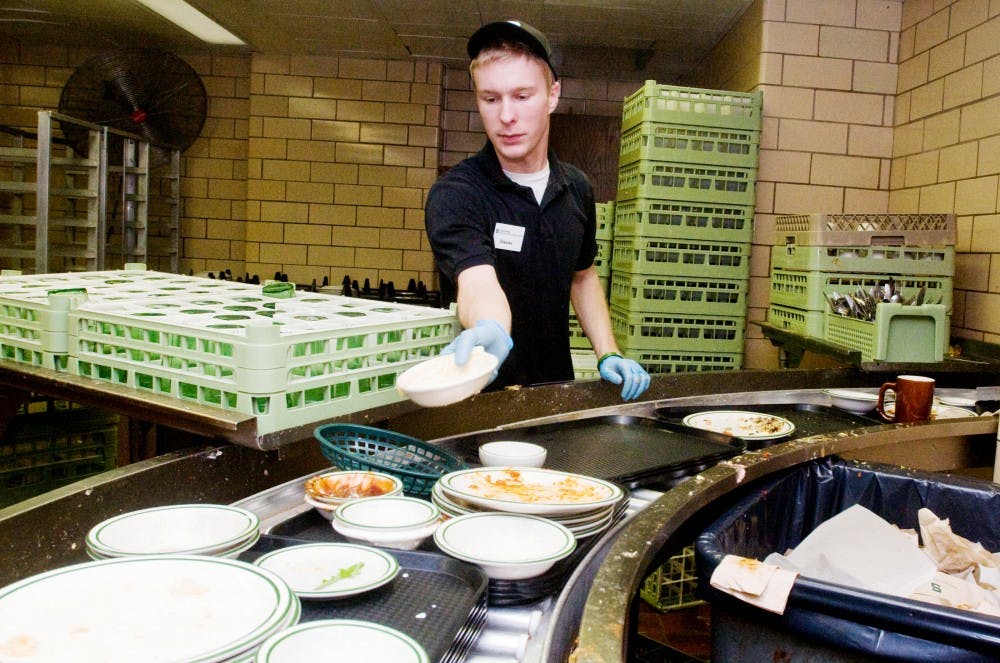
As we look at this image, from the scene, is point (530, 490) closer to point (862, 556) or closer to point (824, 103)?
point (862, 556)

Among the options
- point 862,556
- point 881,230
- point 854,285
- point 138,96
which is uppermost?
point 138,96

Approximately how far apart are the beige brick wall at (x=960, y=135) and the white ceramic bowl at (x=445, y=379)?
2.73 m

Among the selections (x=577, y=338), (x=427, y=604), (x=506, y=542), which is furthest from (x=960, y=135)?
(x=427, y=604)

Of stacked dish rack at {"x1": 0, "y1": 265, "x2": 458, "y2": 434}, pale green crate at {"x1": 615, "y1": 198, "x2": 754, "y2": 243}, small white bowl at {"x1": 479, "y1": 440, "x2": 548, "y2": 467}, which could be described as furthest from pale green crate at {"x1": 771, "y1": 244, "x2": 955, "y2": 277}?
small white bowl at {"x1": 479, "y1": 440, "x2": 548, "y2": 467}

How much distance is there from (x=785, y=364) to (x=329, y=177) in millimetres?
3687

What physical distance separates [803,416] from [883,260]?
1.33 metres

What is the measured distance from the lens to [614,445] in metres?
1.55

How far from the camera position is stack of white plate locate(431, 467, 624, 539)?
1.05m

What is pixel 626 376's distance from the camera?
6.30ft

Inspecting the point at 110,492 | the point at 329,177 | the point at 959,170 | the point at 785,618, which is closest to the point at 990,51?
the point at 959,170

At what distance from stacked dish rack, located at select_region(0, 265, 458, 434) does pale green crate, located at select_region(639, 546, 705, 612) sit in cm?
162

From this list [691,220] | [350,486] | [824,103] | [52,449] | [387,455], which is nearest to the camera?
[350,486]

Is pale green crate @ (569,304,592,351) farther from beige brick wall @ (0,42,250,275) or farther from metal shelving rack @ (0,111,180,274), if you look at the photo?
beige brick wall @ (0,42,250,275)

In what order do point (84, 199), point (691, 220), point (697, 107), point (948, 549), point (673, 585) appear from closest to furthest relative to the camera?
point (948, 549)
point (673, 585)
point (697, 107)
point (691, 220)
point (84, 199)
